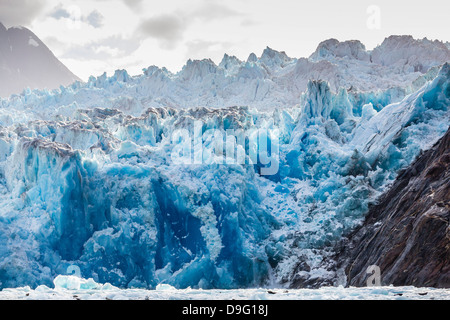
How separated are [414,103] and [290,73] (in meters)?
35.8

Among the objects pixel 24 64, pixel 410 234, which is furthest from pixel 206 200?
pixel 24 64

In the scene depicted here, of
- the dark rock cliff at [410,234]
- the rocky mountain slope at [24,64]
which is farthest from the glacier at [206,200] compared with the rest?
the rocky mountain slope at [24,64]

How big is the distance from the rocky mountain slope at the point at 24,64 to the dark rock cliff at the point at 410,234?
83073 millimetres

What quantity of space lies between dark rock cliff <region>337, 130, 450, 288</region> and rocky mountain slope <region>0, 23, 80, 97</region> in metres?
83.1

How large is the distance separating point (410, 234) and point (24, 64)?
96.6 metres

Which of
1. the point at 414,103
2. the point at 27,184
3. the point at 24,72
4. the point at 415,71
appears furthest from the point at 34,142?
the point at 24,72

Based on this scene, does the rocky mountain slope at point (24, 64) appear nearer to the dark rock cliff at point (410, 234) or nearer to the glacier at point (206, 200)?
the glacier at point (206, 200)

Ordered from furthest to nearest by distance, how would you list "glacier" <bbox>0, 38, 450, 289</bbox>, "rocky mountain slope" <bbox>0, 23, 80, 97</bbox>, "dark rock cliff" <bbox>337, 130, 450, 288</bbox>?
1. "rocky mountain slope" <bbox>0, 23, 80, 97</bbox>
2. "glacier" <bbox>0, 38, 450, 289</bbox>
3. "dark rock cliff" <bbox>337, 130, 450, 288</bbox>

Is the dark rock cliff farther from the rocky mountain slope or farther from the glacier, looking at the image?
the rocky mountain slope

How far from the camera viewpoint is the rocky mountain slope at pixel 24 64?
9425 centimetres

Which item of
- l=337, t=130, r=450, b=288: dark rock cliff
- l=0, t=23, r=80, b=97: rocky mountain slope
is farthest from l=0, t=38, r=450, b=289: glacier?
l=0, t=23, r=80, b=97: rocky mountain slope

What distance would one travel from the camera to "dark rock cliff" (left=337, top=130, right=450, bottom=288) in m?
13.7
